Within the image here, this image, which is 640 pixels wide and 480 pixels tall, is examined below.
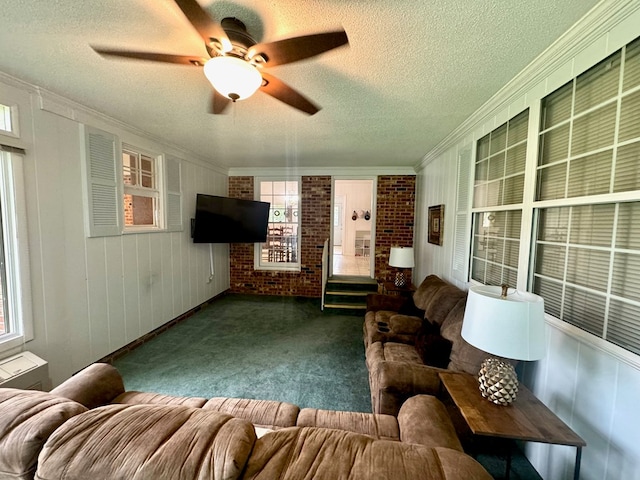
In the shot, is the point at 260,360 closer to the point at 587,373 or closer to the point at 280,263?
the point at 587,373

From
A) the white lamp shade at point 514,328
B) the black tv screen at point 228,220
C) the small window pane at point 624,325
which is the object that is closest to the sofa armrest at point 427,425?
the white lamp shade at point 514,328

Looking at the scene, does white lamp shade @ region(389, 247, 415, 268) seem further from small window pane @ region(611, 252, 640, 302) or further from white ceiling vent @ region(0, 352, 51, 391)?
white ceiling vent @ region(0, 352, 51, 391)

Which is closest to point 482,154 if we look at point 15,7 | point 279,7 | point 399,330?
point 399,330

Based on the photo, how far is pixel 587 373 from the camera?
1.33 m

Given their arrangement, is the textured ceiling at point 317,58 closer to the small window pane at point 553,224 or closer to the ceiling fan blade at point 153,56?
the ceiling fan blade at point 153,56

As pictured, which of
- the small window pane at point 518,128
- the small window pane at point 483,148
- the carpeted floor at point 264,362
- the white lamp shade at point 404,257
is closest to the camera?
the small window pane at point 518,128

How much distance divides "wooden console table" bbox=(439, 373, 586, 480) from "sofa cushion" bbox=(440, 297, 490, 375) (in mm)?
278

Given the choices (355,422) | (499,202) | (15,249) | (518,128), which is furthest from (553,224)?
(15,249)

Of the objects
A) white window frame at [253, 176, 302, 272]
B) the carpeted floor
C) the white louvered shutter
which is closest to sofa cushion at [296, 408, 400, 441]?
the carpeted floor

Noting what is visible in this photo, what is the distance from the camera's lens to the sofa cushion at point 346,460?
73cm

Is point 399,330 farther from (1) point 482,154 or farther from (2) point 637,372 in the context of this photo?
(1) point 482,154

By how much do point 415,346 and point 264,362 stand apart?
1.61 m

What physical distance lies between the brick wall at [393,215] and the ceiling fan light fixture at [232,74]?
3947 millimetres

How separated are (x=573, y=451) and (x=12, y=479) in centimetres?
237
